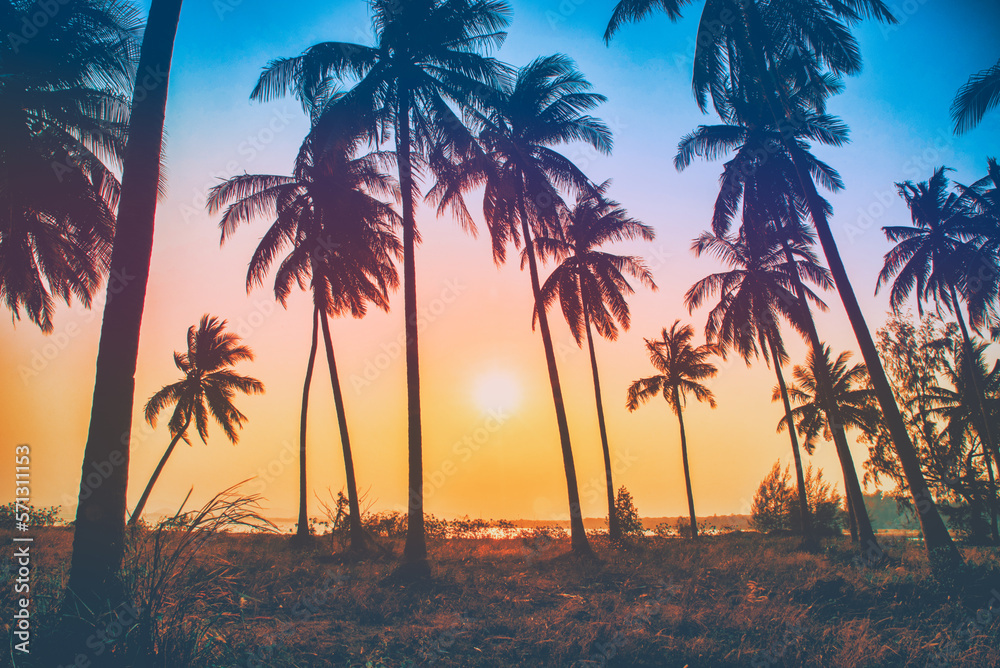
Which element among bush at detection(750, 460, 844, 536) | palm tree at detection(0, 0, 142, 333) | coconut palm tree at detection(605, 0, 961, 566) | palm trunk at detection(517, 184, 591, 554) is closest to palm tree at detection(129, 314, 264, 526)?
palm tree at detection(0, 0, 142, 333)

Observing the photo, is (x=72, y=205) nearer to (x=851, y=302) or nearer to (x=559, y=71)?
(x=559, y=71)

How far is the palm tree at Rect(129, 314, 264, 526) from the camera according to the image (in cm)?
2202

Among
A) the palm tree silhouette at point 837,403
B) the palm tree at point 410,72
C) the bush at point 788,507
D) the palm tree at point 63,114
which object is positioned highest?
the palm tree at point 410,72

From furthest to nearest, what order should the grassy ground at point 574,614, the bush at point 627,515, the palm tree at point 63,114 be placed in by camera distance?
1. the bush at point 627,515
2. the palm tree at point 63,114
3. the grassy ground at point 574,614

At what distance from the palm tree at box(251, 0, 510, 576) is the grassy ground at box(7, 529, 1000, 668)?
627cm

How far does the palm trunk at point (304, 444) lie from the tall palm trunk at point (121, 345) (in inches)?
466

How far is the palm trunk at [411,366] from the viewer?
1095 centimetres

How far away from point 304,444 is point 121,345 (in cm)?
1371

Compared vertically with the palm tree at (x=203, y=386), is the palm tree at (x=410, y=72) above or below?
above

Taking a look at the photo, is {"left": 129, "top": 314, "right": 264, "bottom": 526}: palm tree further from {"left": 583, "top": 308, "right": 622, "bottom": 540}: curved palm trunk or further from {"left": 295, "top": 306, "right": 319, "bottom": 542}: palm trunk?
{"left": 583, "top": 308, "right": 622, "bottom": 540}: curved palm trunk

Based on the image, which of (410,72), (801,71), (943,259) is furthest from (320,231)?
(943,259)

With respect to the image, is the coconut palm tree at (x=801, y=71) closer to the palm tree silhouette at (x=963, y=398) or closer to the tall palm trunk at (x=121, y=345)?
the tall palm trunk at (x=121, y=345)

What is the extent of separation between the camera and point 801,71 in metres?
13.1

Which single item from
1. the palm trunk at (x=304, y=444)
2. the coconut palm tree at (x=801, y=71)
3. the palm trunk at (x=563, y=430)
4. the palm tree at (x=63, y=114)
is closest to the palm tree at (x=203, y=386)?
the palm trunk at (x=304, y=444)
